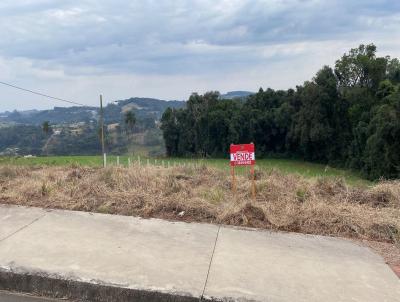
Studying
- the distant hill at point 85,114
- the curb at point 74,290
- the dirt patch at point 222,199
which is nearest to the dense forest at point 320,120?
the distant hill at point 85,114

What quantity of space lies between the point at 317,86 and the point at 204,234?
Result: 55.9 meters

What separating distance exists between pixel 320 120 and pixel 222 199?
53.7 m

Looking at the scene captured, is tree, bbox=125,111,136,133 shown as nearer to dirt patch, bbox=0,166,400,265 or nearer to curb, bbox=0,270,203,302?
dirt patch, bbox=0,166,400,265

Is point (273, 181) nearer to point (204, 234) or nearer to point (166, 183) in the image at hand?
point (166, 183)

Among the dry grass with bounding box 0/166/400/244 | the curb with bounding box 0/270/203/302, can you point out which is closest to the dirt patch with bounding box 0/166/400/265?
the dry grass with bounding box 0/166/400/244

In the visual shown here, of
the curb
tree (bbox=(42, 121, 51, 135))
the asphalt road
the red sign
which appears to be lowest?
tree (bbox=(42, 121, 51, 135))

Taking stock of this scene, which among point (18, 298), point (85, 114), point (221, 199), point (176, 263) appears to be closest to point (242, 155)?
point (221, 199)

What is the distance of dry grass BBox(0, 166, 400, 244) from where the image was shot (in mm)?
5488

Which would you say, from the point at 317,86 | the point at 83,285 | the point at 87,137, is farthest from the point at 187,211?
the point at 87,137

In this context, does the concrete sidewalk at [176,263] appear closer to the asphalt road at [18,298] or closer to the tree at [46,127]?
the asphalt road at [18,298]

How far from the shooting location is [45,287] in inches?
143

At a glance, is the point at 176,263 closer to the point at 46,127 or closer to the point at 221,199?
the point at 221,199

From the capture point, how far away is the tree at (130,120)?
89.7 metres

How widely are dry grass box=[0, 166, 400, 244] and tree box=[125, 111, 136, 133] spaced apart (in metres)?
83.1
